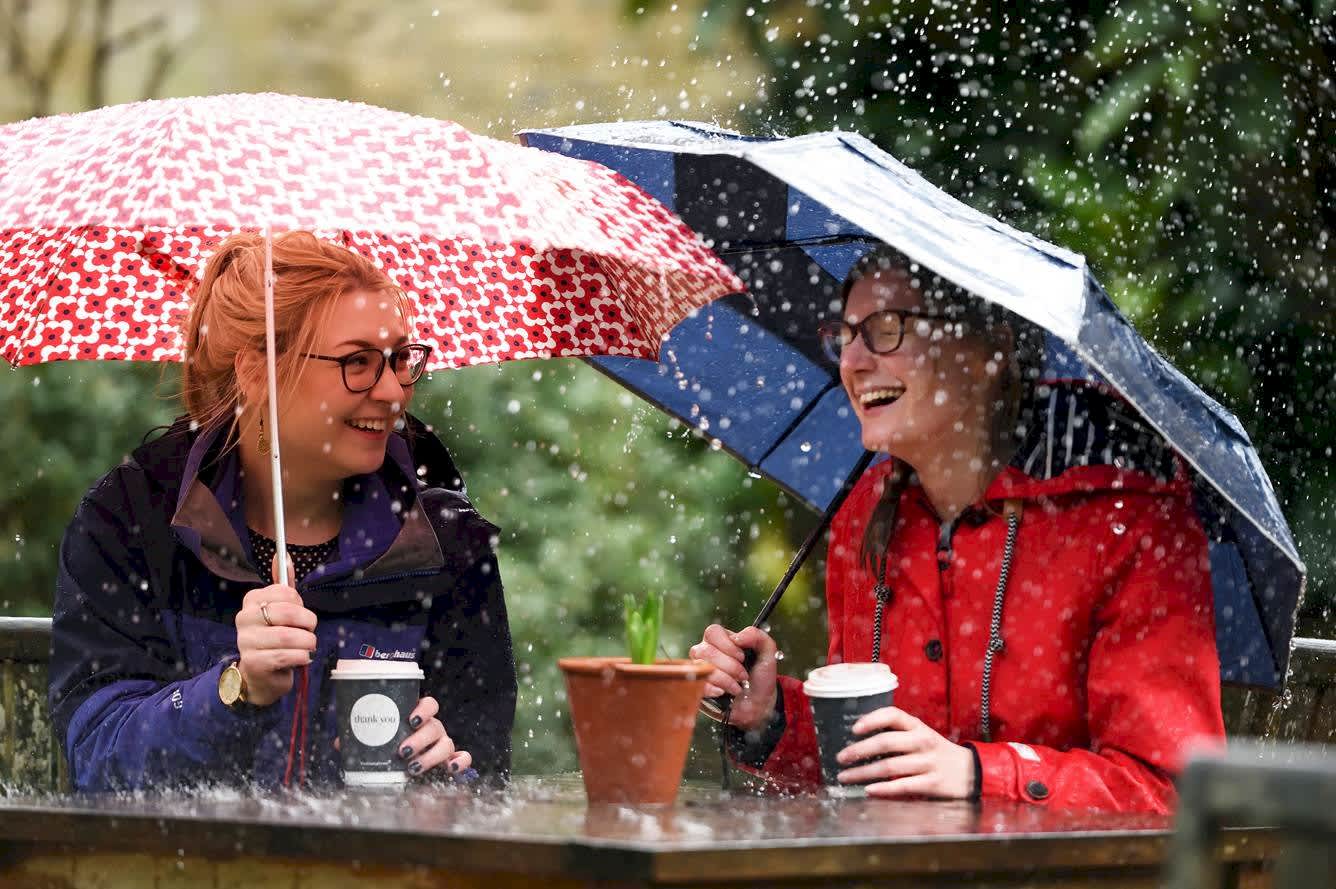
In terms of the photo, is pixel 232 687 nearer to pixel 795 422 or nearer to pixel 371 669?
pixel 371 669

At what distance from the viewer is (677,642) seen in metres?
8.71

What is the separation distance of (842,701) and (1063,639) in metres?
0.54

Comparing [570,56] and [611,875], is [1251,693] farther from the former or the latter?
[570,56]

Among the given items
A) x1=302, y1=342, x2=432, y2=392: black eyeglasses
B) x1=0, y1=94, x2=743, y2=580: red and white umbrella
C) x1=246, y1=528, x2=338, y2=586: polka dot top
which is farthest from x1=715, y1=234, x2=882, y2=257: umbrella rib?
x1=246, y1=528, x2=338, y2=586: polka dot top

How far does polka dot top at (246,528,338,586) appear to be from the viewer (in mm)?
3363

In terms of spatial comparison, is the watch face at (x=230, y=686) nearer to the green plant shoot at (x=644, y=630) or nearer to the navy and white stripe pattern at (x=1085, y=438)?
the green plant shoot at (x=644, y=630)

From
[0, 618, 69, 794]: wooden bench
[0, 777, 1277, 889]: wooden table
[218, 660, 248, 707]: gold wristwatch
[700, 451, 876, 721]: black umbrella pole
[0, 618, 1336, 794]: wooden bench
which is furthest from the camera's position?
[0, 618, 69, 794]: wooden bench

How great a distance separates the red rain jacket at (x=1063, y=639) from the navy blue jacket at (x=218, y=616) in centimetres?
63

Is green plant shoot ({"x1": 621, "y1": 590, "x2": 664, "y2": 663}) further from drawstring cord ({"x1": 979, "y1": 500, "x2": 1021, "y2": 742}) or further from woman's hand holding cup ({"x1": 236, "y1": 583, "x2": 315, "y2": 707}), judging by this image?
drawstring cord ({"x1": 979, "y1": 500, "x2": 1021, "y2": 742})

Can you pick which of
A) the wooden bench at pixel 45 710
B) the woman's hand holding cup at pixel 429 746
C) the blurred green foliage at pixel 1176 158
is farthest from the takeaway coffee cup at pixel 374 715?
the blurred green foliage at pixel 1176 158

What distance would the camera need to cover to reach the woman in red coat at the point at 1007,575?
9.93ft

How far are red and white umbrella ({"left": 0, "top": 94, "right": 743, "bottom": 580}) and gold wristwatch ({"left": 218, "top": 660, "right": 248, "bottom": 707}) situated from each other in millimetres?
268

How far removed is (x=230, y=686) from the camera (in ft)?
9.36

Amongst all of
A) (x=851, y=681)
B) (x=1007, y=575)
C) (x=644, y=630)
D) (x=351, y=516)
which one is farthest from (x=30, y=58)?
(x=644, y=630)
